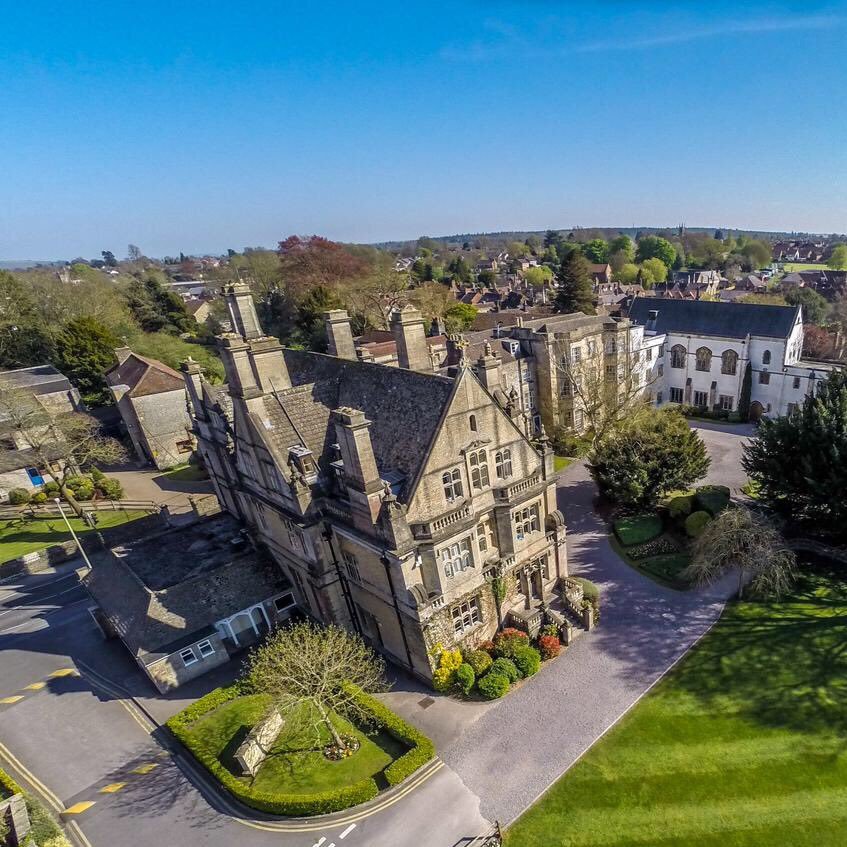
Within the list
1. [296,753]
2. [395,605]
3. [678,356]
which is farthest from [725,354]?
[296,753]

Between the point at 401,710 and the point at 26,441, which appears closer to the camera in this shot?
the point at 401,710

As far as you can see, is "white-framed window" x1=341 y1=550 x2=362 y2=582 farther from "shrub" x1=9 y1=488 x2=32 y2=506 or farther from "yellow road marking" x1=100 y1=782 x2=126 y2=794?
"shrub" x1=9 y1=488 x2=32 y2=506

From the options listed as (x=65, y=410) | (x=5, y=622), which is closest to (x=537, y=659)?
Answer: (x=5, y=622)

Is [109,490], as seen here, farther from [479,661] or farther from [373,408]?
[479,661]

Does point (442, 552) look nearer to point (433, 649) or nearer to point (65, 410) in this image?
point (433, 649)

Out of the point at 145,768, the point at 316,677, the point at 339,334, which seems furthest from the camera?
the point at 339,334

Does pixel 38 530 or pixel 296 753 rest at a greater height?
pixel 38 530
